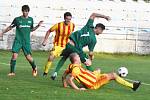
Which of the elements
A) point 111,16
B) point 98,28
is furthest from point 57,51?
point 111,16

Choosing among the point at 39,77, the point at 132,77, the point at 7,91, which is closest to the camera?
the point at 7,91

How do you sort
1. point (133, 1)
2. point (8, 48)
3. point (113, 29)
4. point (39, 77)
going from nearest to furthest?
point (39, 77), point (8, 48), point (113, 29), point (133, 1)

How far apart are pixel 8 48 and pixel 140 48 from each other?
7680mm

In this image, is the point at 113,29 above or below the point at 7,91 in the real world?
below

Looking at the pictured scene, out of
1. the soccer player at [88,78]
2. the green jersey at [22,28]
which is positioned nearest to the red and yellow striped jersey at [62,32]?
the green jersey at [22,28]

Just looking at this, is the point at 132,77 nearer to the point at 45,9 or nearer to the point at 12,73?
the point at 12,73

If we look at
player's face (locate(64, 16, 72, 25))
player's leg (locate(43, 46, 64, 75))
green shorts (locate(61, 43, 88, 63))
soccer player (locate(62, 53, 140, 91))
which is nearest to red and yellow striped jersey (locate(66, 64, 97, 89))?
soccer player (locate(62, 53, 140, 91))

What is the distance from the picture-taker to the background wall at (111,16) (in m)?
32.8

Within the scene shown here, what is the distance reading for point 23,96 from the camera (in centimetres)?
1223

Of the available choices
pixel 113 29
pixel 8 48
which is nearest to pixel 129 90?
pixel 8 48

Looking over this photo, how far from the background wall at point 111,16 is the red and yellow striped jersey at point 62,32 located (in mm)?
14594

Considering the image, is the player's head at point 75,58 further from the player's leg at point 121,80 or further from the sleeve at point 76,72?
the player's leg at point 121,80

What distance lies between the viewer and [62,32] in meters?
17.6

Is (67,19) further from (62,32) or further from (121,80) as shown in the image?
(121,80)
